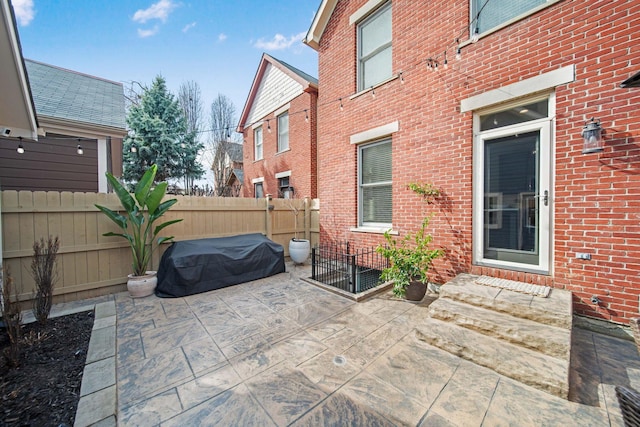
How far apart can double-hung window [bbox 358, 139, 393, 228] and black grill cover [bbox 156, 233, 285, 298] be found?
2.26 m

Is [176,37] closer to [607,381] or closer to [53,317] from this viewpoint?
[53,317]

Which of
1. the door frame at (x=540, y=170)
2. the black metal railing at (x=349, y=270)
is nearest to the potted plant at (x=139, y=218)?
the black metal railing at (x=349, y=270)

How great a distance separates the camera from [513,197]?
3619 millimetres

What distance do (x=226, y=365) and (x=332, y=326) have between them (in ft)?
4.34

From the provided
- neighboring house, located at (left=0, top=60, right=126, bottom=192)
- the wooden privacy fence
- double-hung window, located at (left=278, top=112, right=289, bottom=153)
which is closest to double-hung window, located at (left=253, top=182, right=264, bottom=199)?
double-hung window, located at (left=278, top=112, right=289, bottom=153)

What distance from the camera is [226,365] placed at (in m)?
2.39

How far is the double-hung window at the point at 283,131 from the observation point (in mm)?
9930

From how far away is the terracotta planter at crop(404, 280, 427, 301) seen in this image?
12.7ft

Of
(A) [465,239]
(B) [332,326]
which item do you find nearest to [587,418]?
(B) [332,326]

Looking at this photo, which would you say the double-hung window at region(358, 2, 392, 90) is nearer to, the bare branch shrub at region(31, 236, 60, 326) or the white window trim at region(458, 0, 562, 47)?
the white window trim at region(458, 0, 562, 47)

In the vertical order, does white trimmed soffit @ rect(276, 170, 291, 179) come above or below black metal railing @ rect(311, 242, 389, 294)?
above

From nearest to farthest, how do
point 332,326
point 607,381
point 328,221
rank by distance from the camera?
point 607,381, point 332,326, point 328,221

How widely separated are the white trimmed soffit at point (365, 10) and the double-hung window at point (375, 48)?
3.6 inches

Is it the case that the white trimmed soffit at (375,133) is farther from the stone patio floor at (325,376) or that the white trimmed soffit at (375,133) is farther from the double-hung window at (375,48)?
the stone patio floor at (325,376)
